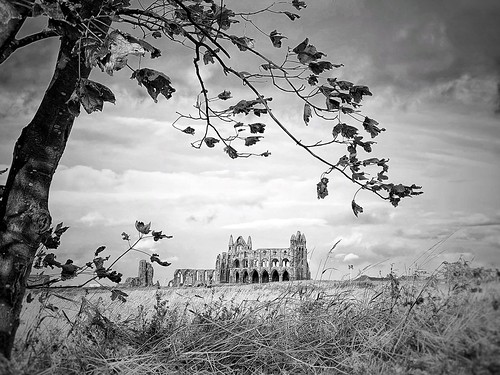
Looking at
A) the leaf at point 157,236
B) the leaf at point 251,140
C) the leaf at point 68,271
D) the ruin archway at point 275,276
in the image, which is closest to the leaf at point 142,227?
the leaf at point 157,236

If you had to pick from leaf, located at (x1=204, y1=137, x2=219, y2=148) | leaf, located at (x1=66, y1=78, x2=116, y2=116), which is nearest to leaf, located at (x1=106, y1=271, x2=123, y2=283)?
leaf, located at (x1=204, y1=137, x2=219, y2=148)

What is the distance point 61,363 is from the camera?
13.2 ft

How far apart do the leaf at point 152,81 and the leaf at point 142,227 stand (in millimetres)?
1918

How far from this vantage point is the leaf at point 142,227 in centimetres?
435

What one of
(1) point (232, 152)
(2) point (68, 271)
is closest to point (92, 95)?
(1) point (232, 152)

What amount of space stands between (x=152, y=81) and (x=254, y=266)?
67558 millimetres

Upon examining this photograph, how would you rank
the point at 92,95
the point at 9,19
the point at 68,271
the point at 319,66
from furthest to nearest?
1. the point at 68,271
2. the point at 319,66
3. the point at 9,19
4. the point at 92,95

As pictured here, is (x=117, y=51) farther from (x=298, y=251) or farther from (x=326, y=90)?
(x=298, y=251)

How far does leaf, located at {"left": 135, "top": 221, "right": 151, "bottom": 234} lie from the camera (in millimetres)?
4348

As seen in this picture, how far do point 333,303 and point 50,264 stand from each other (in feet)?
10.6

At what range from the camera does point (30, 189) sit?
3762mm

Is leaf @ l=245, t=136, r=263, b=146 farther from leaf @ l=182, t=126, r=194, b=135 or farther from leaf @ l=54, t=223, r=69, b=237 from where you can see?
leaf @ l=54, t=223, r=69, b=237

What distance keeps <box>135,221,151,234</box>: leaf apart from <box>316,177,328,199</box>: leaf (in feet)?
6.08

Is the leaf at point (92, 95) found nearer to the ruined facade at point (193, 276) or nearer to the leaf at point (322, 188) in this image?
the leaf at point (322, 188)
